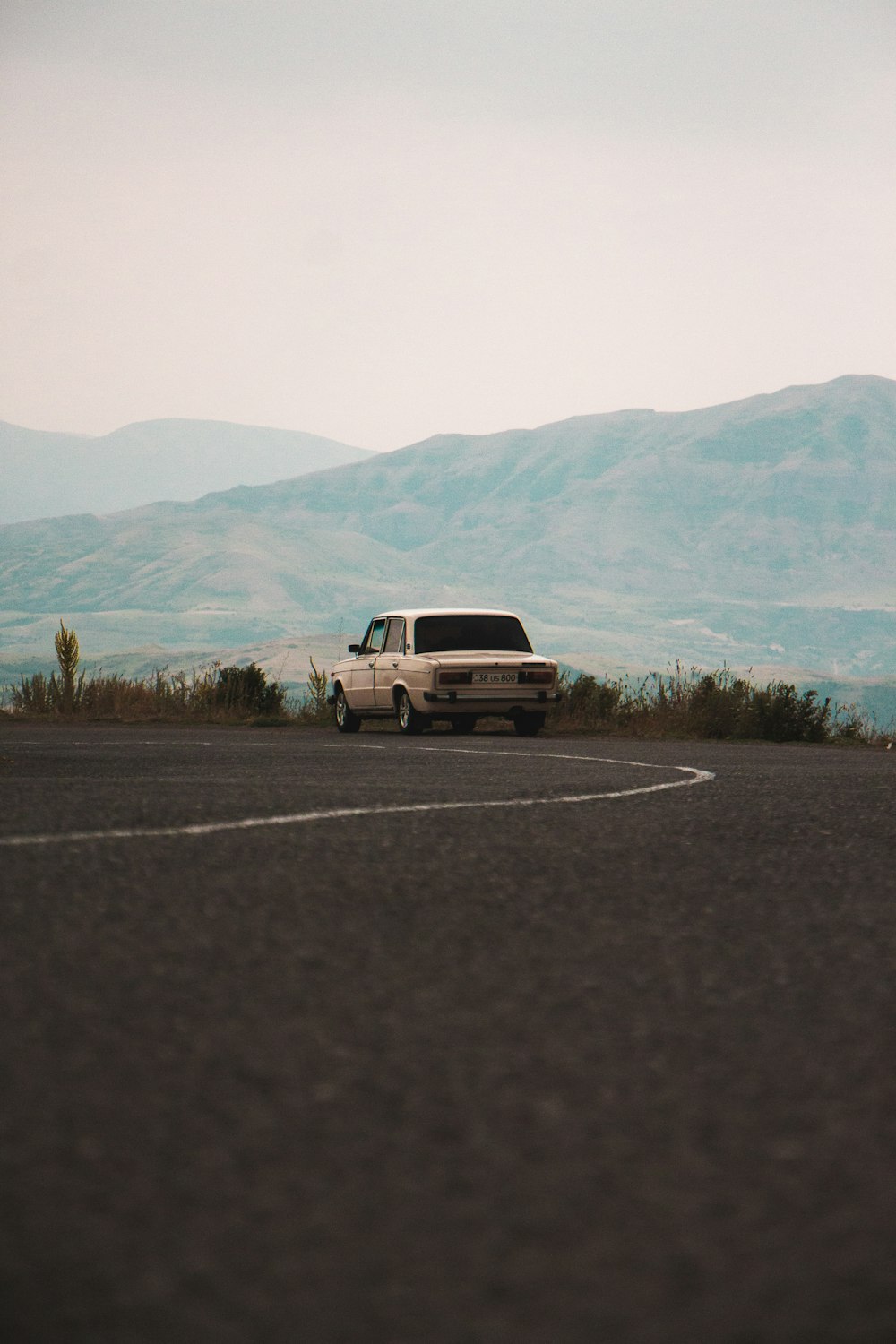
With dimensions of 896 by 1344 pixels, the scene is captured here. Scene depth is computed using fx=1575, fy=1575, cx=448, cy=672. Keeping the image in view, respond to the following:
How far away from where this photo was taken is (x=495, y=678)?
63.5 ft

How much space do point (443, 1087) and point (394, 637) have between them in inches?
686

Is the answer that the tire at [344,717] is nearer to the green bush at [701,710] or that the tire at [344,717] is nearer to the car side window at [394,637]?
the car side window at [394,637]

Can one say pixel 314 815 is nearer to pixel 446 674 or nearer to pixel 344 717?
pixel 446 674

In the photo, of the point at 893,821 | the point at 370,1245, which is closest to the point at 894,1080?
the point at 370,1245

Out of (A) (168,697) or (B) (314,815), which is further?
(A) (168,697)

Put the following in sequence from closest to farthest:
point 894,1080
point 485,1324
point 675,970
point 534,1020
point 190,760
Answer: point 485,1324, point 894,1080, point 534,1020, point 675,970, point 190,760

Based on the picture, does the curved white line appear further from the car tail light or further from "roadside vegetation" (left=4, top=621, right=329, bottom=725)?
"roadside vegetation" (left=4, top=621, right=329, bottom=725)

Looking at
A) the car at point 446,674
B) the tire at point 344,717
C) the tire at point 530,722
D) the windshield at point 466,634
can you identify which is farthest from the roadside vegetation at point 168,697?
the tire at point 530,722

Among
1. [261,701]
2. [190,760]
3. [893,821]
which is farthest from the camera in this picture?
[261,701]

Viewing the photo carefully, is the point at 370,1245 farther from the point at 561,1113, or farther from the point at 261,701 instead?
Answer: the point at 261,701

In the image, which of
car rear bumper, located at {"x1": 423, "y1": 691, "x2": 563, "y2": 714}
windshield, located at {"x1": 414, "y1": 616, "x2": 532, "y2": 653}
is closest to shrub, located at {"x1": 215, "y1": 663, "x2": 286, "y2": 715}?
windshield, located at {"x1": 414, "y1": 616, "x2": 532, "y2": 653}

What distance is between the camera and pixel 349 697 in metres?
21.2

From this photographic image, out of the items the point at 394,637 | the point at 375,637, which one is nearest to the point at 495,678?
the point at 394,637

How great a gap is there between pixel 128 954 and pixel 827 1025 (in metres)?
1.94
